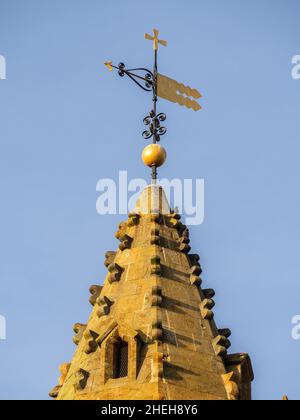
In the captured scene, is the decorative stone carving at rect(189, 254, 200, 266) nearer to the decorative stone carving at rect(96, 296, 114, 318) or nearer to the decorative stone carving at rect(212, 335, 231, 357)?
the decorative stone carving at rect(96, 296, 114, 318)

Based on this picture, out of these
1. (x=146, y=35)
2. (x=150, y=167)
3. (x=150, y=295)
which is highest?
(x=146, y=35)

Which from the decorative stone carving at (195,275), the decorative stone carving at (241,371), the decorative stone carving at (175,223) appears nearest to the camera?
the decorative stone carving at (241,371)

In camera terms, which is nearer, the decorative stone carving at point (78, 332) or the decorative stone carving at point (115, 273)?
the decorative stone carving at point (78, 332)

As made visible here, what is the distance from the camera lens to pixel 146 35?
1849 inches

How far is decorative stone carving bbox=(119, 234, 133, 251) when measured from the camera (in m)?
43.6

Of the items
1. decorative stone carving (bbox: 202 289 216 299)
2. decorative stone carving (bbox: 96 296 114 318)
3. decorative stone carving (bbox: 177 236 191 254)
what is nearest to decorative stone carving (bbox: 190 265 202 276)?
decorative stone carving (bbox: 202 289 216 299)

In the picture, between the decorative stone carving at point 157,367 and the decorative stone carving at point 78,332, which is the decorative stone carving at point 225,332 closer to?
the decorative stone carving at point 157,367

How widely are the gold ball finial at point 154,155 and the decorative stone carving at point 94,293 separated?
396 centimetres

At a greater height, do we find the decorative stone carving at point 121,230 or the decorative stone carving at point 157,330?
the decorative stone carving at point 121,230

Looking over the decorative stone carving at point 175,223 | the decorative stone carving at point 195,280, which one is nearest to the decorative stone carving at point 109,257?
the decorative stone carving at point 175,223

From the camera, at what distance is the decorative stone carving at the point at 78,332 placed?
139 feet
